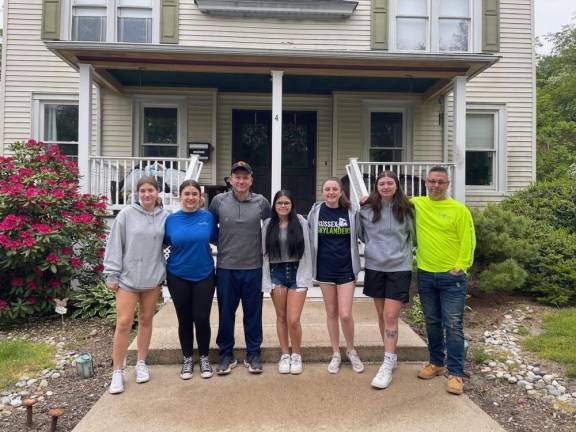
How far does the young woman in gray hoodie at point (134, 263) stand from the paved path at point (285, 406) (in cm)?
35

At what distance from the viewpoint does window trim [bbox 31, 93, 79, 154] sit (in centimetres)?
871

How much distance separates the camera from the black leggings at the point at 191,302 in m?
3.30

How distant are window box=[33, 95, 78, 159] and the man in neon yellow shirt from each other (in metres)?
7.57

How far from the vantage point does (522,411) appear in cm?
317

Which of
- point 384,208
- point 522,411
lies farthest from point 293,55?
point 522,411

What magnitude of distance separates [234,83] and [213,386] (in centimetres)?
629

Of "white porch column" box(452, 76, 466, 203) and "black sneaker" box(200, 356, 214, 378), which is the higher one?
"white porch column" box(452, 76, 466, 203)

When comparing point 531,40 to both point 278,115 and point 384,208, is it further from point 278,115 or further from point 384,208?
point 384,208

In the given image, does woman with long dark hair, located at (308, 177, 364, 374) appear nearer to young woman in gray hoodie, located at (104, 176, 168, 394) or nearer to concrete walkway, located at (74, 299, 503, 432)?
concrete walkway, located at (74, 299, 503, 432)

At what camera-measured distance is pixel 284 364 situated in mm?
3508

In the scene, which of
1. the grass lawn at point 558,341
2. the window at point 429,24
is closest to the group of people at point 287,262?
the grass lawn at point 558,341

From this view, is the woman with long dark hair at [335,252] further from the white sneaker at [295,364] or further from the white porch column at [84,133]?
the white porch column at [84,133]

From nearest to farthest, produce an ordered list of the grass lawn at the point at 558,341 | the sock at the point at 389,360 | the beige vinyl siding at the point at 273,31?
1. the sock at the point at 389,360
2. the grass lawn at the point at 558,341
3. the beige vinyl siding at the point at 273,31

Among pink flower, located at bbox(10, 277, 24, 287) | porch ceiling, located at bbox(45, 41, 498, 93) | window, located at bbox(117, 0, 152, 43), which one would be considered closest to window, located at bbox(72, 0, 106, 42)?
window, located at bbox(117, 0, 152, 43)
